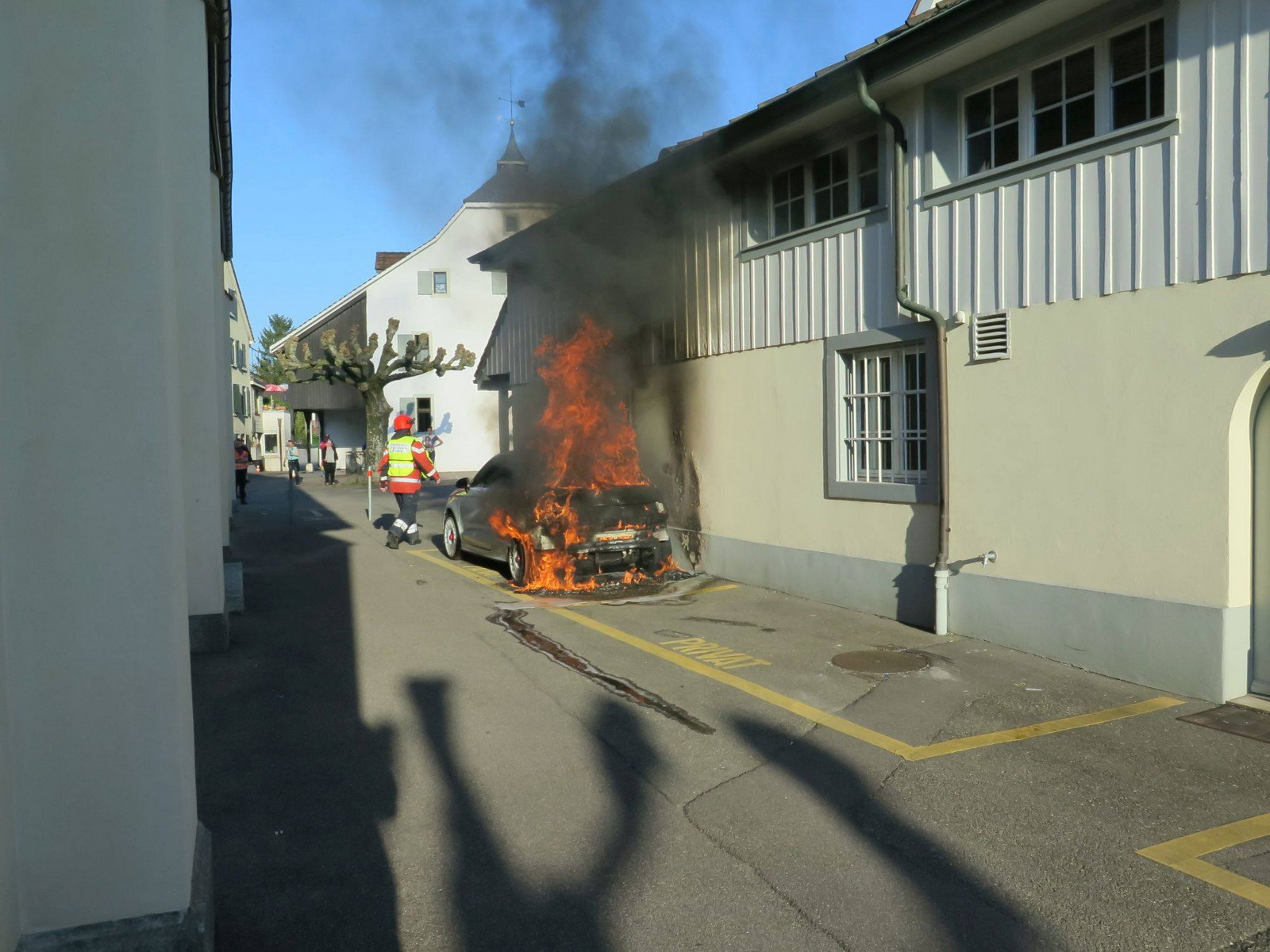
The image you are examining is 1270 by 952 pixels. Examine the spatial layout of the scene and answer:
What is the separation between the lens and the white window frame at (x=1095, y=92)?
6.46 metres

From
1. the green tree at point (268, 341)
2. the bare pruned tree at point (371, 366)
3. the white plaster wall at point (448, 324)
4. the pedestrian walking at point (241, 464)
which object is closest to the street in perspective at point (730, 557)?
the pedestrian walking at point (241, 464)

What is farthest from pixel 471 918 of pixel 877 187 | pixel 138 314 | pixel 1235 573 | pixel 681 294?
pixel 681 294

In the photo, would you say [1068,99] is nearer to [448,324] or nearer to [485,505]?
[485,505]

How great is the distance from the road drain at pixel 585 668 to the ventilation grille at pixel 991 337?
3856 millimetres

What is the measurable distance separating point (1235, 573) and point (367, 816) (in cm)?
543

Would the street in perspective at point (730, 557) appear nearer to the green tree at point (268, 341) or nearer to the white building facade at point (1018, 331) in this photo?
the white building facade at point (1018, 331)

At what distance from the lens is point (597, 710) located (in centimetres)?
626

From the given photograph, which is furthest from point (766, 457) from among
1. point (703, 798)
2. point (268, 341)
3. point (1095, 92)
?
point (268, 341)

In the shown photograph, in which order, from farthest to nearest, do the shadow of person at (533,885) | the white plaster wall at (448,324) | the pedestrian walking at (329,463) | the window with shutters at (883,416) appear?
the white plaster wall at (448,324)
the pedestrian walking at (329,463)
the window with shutters at (883,416)
the shadow of person at (533,885)

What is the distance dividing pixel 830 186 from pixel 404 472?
25.2 feet

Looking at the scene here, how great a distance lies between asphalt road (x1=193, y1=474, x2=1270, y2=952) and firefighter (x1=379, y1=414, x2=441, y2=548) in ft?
20.3

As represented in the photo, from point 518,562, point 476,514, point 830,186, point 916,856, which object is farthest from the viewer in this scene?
point 476,514

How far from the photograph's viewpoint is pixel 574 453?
39.2 ft

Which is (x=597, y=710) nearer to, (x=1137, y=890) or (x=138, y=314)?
(x=1137, y=890)
